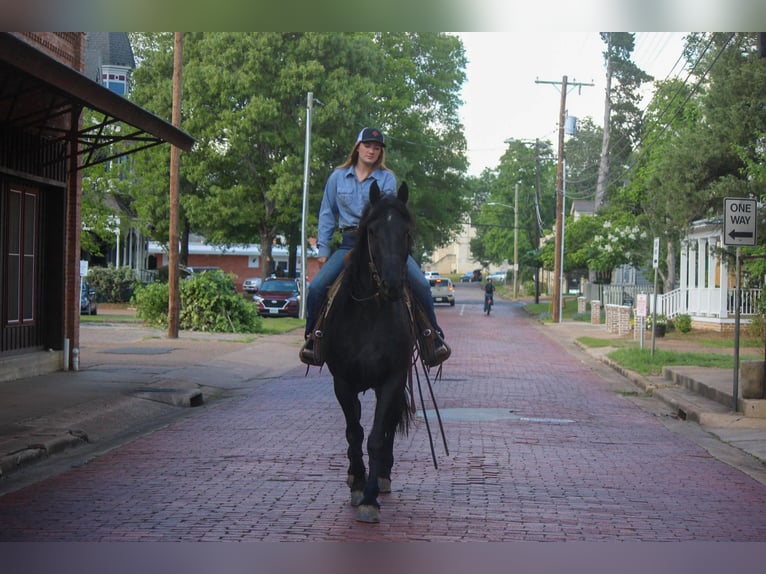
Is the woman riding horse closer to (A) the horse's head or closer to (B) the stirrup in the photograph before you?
(B) the stirrup

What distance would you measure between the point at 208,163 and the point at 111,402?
35.5 metres

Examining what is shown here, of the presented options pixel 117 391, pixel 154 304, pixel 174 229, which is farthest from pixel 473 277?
pixel 117 391

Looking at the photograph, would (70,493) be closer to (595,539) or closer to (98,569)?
(98,569)

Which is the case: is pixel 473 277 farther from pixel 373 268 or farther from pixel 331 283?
pixel 373 268

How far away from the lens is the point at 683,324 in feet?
123

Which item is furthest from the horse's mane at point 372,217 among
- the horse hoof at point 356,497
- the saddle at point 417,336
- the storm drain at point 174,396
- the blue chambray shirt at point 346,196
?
the storm drain at point 174,396

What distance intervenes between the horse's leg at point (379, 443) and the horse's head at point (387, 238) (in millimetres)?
791

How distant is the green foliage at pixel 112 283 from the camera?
1908 inches

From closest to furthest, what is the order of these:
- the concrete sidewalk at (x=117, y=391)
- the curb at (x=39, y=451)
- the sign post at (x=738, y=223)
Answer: the curb at (x=39, y=451) → the concrete sidewalk at (x=117, y=391) → the sign post at (x=738, y=223)

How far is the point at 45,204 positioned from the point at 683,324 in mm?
24707

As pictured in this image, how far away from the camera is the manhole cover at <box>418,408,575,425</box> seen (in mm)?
14180

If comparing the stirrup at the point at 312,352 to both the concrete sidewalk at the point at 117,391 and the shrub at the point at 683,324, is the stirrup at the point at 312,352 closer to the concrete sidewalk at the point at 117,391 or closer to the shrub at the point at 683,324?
the concrete sidewalk at the point at 117,391

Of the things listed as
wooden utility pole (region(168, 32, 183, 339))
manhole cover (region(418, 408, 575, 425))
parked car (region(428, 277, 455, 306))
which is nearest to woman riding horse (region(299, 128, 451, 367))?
manhole cover (region(418, 408, 575, 425))

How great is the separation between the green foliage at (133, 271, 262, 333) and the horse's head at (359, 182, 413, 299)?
2452cm
